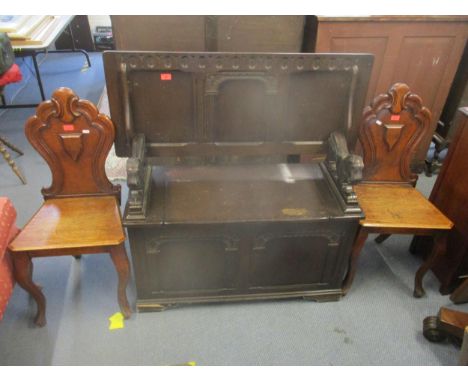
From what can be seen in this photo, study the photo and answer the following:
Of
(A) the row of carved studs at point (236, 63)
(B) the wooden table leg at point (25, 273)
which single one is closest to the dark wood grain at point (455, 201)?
(A) the row of carved studs at point (236, 63)

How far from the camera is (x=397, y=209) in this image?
180 centimetres

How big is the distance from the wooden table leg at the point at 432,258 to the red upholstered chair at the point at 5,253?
1.87 metres

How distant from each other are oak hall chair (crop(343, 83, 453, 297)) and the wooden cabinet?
639 millimetres

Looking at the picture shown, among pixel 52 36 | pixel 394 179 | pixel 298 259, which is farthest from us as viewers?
pixel 52 36

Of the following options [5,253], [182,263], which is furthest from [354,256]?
[5,253]

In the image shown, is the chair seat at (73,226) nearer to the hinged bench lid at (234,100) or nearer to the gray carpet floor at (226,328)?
the hinged bench lid at (234,100)

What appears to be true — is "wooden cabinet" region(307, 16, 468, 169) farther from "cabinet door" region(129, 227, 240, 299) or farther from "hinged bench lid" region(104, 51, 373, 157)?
"cabinet door" region(129, 227, 240, 299)

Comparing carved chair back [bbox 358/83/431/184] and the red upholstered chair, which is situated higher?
carved chair back [bbox 358/83/431/184]

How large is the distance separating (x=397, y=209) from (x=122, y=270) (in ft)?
4.30

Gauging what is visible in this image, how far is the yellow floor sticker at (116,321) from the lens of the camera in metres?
1.74

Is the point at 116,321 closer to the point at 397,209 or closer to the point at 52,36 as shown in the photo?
the point at 397,209

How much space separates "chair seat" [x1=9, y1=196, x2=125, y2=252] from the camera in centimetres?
152

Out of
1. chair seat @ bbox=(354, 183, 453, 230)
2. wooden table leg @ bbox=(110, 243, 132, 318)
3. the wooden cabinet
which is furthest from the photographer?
the wooden cabinet

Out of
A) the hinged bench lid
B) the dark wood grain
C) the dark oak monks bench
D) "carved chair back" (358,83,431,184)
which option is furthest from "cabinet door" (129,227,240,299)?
the dark wood grain
